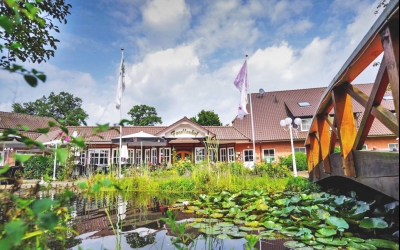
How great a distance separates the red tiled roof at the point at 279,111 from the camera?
1797 centimetres

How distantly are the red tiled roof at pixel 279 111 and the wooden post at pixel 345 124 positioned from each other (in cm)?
1560

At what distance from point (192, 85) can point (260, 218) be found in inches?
605

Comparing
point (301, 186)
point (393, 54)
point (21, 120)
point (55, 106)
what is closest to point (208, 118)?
Answer: point (21, 120)

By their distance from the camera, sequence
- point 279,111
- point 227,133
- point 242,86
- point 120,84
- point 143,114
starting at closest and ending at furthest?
1. point 120,84
2. point 242,86
3. point 227,133
4. point 279,111
5. point 143,114

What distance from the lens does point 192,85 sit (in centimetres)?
1794

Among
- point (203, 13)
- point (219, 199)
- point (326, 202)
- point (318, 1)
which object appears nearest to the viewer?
point (326, 202)

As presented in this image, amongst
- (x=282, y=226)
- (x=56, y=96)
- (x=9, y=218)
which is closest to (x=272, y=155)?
(x=282, y=226)

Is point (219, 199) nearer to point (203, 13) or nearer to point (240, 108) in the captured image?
point (203, 13)

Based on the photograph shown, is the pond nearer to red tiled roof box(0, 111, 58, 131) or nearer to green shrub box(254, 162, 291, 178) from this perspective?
green shrub box(254, 162, 291, 178)

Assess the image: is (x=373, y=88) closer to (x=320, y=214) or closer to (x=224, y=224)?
(x=320, y=214)

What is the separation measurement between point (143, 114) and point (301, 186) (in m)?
46.0

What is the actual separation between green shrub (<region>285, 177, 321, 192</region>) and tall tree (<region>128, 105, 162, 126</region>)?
43.3 m

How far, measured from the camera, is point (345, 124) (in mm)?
A: 2482

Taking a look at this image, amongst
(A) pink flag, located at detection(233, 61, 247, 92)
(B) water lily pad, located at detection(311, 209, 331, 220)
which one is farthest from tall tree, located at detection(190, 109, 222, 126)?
(B) water lily pad, located at detection(311, 209, 331, 220)
